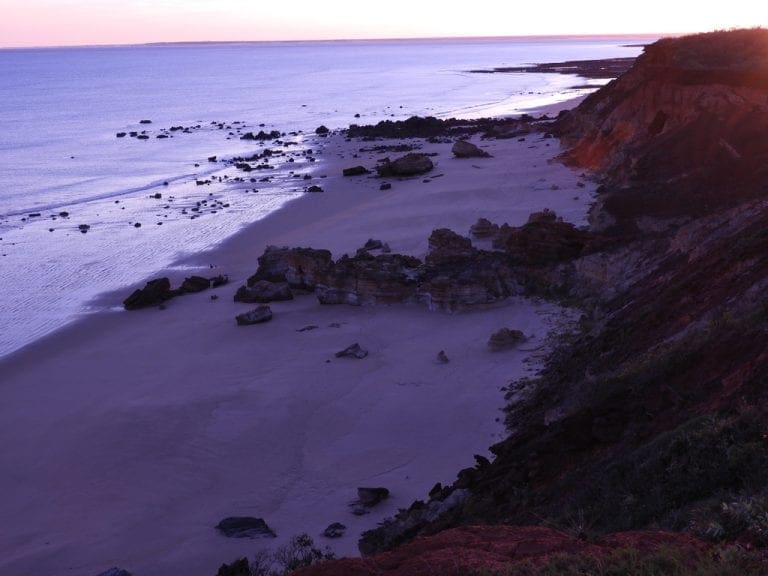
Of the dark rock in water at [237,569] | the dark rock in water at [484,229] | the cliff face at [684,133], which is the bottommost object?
the dark rock in water at [237,569]

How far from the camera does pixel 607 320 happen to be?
16156 mm

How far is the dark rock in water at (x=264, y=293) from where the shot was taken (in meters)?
22.7

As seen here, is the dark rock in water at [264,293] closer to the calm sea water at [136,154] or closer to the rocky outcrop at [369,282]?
the rocky outcrop at [369,282]

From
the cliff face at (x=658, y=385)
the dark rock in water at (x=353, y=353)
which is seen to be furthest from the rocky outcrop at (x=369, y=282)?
the cliff face at (x=658, y=385)

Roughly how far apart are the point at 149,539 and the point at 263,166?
135 ft

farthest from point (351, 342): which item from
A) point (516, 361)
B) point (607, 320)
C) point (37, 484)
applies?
point (37, 484)

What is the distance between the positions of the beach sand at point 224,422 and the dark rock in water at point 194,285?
625mm

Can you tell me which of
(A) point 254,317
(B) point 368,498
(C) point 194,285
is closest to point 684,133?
(A) point 254,317

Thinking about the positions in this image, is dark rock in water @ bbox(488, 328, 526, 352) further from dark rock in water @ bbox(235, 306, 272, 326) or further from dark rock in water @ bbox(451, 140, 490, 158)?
dark rock in water @ bbox(451, 140, 490, 158)

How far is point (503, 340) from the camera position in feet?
58.0

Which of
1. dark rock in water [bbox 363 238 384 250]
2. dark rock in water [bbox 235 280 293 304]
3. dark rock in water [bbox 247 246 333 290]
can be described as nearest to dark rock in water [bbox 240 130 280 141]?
dark rock in water [bbox 363 238 384 250]

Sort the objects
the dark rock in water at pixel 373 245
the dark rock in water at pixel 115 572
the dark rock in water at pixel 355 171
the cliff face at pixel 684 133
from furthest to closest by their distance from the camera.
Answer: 1. the dark rock in water at pixel 355 171
2. the dark rock in water at pixel 373 245
3. the cliff face at pixel 684 133
4. the dark rock in water at pixel 115 572

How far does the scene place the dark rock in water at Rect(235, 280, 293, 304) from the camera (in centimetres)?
2270

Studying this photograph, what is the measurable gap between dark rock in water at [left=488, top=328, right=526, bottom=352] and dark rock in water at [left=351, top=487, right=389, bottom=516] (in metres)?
6.02
